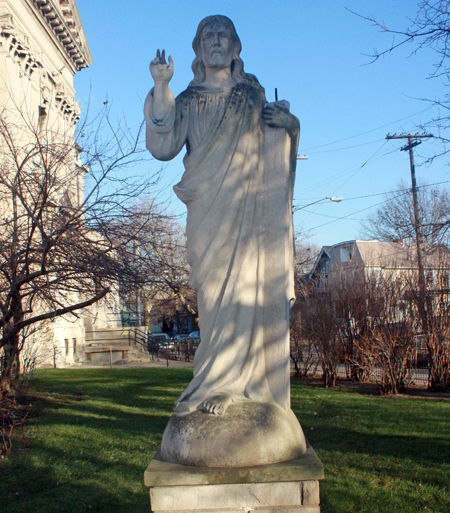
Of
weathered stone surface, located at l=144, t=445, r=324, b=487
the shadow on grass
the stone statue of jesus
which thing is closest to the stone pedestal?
weathered stone surface, located at l=144, t=445, r=324, b=487

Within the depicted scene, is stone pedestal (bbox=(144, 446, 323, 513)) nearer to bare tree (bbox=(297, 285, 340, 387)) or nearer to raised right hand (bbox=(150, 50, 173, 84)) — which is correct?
raised right hand (bbox=(150, 50, 173, 84))

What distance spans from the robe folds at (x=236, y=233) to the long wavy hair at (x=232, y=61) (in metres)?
0.10

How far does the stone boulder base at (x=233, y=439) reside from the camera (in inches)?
103

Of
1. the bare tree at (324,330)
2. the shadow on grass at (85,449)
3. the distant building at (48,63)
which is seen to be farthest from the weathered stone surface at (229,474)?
the distant building at (48,63)

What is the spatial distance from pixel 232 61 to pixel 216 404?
227 cm

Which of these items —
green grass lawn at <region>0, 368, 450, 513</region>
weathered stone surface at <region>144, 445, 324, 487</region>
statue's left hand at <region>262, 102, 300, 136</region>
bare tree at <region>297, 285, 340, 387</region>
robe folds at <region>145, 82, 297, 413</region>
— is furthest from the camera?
bare tree at <region>297, 285, 340, 387</region>

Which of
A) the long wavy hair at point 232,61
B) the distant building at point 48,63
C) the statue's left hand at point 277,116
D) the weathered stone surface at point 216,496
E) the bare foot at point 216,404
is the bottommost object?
the weathered stone surface at point 216,496

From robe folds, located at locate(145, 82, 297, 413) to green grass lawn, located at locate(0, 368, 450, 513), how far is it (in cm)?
318

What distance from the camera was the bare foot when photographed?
2.76 m

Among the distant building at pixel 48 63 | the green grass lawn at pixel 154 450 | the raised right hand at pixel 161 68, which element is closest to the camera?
the raised right hand at pixel 161 68

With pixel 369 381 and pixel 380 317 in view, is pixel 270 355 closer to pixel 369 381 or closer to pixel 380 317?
pixel 380 317

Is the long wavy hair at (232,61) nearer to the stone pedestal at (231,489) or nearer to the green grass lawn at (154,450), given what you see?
the stone pedestal at (231,489)

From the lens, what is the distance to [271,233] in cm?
321

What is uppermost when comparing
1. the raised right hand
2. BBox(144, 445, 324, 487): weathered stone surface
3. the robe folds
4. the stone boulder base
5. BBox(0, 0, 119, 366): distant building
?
BBox(0, 0, 119, 366): distant building
